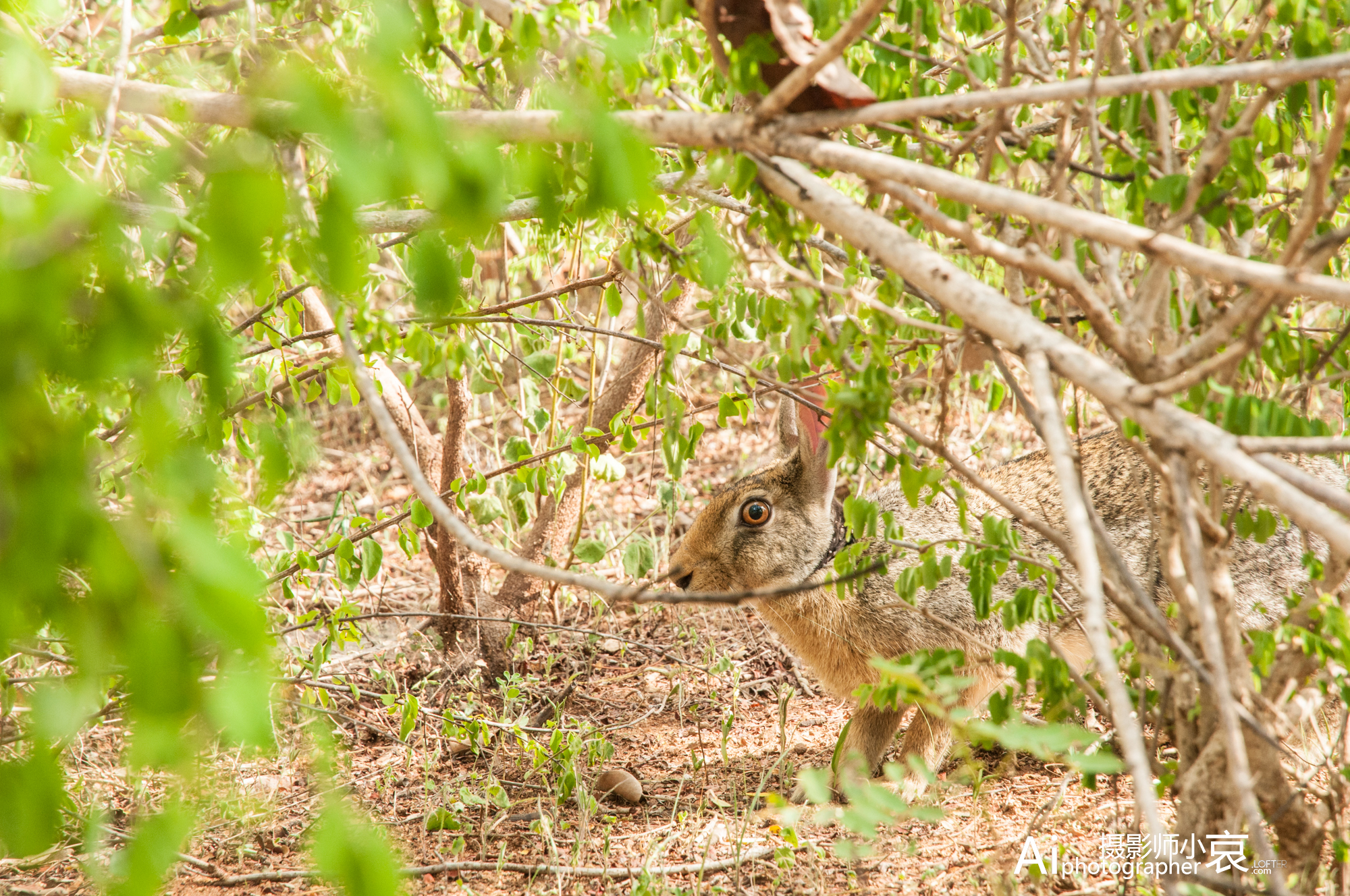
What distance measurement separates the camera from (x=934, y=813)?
171 cm

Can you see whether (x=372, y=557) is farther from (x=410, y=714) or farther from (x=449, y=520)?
(x=449, y=520)

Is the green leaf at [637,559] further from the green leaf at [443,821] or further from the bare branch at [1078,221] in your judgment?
the bare branch at [1078,221]

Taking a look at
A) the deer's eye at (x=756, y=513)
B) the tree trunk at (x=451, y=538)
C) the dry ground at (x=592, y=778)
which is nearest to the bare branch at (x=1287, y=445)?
the dry ground at (x=592, y=778)

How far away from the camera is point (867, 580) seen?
428cm

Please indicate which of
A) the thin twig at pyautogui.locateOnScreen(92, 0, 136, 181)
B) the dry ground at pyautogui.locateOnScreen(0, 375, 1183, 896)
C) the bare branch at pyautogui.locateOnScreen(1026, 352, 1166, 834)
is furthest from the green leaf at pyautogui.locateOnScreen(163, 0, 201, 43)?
the bare branch at pyautogui.locateOnScreen(1026, 352, 1166, 834)

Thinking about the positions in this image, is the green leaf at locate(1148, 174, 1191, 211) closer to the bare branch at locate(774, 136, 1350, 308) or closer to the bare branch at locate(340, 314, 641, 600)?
the bare branch at locate(774, 136, 1350, 308)

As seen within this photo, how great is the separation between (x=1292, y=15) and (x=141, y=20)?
4.88 m

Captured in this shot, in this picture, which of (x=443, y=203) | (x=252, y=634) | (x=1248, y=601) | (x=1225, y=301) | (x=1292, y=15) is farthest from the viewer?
(x=1248, y=601)

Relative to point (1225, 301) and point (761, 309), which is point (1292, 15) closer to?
point (1225, 301)

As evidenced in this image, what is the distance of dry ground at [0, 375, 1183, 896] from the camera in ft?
10.7

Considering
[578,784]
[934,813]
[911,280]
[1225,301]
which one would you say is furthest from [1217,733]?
[578,784]

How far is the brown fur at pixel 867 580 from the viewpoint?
428 centimetres

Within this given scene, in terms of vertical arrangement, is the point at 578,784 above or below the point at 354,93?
below

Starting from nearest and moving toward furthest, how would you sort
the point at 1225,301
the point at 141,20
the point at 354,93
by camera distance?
the point at 354,93 < the point at 1225,301 < the point at 141,20
